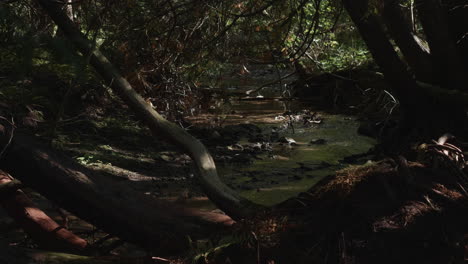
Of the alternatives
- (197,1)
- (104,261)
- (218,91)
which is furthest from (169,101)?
(104,261)

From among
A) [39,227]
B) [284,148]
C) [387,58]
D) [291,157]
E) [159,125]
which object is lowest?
[39,227]

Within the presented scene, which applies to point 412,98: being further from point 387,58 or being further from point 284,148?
point 284,148

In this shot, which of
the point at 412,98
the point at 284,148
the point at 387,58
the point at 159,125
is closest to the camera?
the point at 159,125

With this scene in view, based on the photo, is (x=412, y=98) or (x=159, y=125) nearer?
(x=159, y=125)

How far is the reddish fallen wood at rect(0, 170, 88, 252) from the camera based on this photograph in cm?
295

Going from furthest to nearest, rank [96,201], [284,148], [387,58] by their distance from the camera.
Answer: [284,148], [387,58], [96,201]

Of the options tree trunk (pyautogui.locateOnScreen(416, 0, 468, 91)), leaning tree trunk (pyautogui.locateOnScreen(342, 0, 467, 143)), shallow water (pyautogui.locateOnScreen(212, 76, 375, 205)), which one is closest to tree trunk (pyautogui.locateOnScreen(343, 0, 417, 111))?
leaning tree trunk (pyautogui.locateOnScreen(342, 0, 467, 143))

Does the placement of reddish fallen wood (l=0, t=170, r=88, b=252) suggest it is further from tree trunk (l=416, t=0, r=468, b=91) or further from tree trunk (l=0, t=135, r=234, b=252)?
tree trunk (l=416, t=0, r=468, b=91)

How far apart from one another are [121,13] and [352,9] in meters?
2.29

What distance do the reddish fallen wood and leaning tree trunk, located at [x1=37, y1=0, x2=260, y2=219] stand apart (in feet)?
2.57

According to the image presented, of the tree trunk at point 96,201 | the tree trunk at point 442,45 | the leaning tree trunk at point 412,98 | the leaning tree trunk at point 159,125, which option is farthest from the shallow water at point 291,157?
the tree trunk at point 96,201

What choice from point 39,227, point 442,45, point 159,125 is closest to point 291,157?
point 442,45

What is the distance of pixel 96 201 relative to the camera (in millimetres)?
2760

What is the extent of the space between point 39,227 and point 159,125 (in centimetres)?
102
